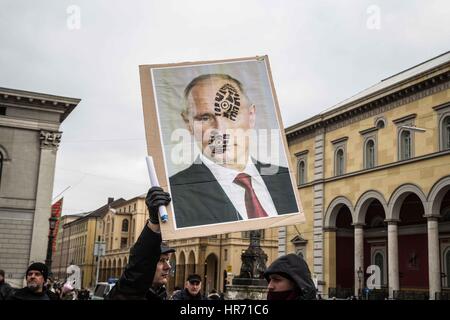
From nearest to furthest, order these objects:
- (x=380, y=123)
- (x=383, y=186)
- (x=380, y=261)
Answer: (x=383, y=186), (x=380, y=123), (x=380, y=261)

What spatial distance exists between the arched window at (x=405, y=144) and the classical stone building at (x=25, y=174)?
2228 cm

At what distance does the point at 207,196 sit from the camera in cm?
360

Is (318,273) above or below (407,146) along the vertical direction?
below

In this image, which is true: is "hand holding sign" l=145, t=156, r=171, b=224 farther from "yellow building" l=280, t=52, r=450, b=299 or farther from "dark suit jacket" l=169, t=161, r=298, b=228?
"yellow building" l=280, t=52, r=450, b=299

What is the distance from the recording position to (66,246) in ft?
472

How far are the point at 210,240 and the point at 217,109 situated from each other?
58.1m

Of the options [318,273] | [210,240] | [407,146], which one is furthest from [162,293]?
[210,240]

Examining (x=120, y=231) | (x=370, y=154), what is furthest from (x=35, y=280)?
(x=120, y=231)

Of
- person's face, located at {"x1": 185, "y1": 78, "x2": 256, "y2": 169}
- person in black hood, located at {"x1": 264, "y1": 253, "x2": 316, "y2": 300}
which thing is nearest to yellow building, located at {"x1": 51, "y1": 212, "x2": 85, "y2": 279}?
person's face, located at {"x1": 185, "y1": 78, "x2": 256, "y2": 169}

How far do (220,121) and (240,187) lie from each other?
18.2 inches

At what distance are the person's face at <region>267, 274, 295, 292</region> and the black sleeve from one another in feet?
2.07

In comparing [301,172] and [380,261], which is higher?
[301,172]

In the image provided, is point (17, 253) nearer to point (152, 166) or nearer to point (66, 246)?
point (152, 166)

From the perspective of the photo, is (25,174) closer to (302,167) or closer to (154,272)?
(302,167)
